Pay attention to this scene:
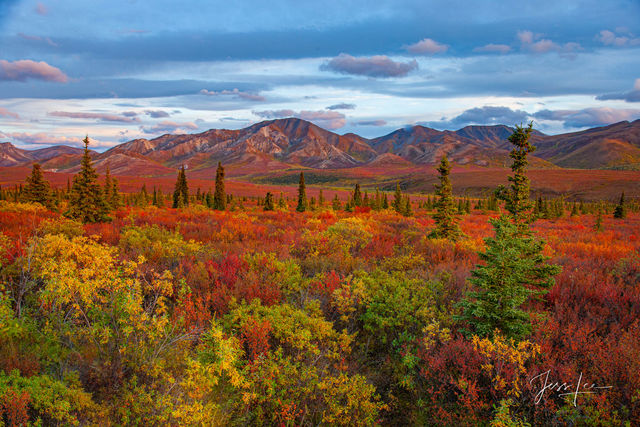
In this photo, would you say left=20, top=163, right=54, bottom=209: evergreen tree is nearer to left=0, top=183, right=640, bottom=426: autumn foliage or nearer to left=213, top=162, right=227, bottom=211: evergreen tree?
left=213, top=162, right=227, bottom=211: evergreen tree

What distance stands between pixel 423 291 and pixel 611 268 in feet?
21.0

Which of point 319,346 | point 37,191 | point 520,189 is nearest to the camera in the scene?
point 319,346

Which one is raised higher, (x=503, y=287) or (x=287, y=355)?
(x=503, y=287)

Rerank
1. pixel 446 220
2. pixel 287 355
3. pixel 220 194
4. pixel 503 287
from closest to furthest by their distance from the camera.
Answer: pixel 503 287 < pixel 287 355 < pixel 446 220 < pixel 220 194

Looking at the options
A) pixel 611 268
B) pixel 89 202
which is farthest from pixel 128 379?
pixel 89 202
